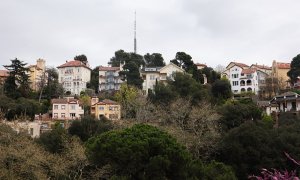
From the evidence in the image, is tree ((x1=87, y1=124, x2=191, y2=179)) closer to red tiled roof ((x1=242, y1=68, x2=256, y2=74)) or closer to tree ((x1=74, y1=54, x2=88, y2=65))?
red tiled roof ((x1=242, y1=68, x2=256, y2=74))

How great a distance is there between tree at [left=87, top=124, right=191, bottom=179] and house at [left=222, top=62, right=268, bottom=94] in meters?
48.2

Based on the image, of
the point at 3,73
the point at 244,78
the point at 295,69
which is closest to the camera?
the point at 295,69

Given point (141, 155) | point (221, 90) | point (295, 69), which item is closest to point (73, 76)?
point (221, 90)

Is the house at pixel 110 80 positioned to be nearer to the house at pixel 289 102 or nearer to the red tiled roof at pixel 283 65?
the red tiled roof at pixel 283 65

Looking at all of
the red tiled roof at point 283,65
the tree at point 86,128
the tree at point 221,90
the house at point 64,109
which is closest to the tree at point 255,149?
the tree at point 86,128

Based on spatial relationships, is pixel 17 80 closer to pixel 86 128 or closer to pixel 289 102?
pixel 86 128

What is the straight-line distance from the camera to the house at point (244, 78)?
69562mm

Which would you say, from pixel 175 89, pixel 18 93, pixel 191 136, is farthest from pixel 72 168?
pixel 18 93

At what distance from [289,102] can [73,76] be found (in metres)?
41.8

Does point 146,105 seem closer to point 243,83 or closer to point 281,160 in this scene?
point 281,160

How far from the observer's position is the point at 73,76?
73.2 meters

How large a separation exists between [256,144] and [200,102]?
16542mm

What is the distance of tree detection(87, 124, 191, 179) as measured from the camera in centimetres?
2195

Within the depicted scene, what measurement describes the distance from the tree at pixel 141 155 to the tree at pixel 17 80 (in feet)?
110
